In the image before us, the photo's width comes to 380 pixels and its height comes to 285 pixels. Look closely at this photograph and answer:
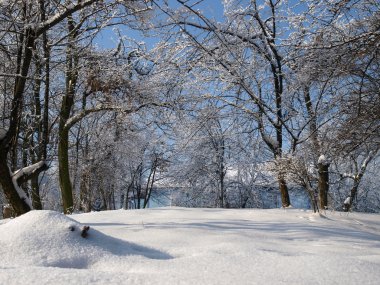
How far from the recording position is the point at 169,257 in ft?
7.84

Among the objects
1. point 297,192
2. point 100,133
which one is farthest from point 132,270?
point 297,192

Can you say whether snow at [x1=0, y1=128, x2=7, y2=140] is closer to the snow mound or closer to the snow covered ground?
the snow covered ground

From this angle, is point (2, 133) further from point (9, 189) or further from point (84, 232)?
point (84, 232)

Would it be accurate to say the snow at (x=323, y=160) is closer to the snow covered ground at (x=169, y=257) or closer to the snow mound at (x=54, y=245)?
the snow covered ground at (x=169, y=257)

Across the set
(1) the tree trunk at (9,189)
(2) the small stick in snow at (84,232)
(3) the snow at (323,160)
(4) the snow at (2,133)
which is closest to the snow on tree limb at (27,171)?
(1) the tree trunk at (9,189)

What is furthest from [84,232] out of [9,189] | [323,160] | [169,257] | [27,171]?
[323,160]

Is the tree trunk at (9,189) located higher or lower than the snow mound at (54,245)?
higher

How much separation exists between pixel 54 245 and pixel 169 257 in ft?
2.32

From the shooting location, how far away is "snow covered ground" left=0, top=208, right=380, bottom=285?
65.1 inches

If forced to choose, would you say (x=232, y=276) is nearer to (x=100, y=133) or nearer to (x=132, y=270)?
(x=132, y=270)

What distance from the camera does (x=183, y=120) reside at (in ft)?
36.7

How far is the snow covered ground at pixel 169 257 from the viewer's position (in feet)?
5.43

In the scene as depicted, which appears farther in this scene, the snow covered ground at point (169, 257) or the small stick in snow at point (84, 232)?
the small stick in snow at point (84, 232)

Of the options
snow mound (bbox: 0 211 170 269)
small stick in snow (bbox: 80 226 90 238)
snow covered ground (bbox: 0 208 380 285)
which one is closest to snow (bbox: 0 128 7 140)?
snow covered ground (bbox: 0 208 380 285)
